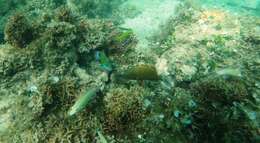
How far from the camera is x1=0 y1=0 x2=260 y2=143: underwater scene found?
3869 millimetres

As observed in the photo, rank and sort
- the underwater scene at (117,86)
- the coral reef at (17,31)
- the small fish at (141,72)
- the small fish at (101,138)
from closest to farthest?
the small fish at (101,138) → the underwater scene at (117,86) → the small fish at (141,72) → the coral reef at (17,31)

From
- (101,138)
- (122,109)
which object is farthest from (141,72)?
(101,138)

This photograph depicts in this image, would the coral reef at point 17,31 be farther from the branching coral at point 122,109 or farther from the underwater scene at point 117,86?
the branching coral at point 122,109

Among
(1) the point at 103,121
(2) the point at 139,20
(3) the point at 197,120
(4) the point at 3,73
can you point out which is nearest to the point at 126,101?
(1) the point at 103,121

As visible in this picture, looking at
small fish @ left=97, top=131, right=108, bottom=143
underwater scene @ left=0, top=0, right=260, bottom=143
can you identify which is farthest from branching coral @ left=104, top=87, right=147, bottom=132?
small fish @ left=97, top=131, right=108, bottom=143

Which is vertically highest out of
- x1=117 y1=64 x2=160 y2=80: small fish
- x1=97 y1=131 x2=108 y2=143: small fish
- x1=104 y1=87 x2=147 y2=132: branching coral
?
x1=117 y1=64 x2=160 y2=80: small fish

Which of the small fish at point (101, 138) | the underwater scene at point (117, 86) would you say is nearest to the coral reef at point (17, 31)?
the underwater scene at point (117, 86)

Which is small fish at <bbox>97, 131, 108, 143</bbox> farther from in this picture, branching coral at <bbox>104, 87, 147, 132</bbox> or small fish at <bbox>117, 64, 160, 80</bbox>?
small fish at <bbox>117, 64, 160, 80</bbox>

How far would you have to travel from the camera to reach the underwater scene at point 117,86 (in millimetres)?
3869

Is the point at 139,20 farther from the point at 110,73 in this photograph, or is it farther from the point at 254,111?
the point at 254,111

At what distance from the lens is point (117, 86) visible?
4555 millimetres

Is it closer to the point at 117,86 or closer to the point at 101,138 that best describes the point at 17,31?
the point at 117,86

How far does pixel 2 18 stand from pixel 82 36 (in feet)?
18.4

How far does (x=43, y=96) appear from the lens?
4.15 m
